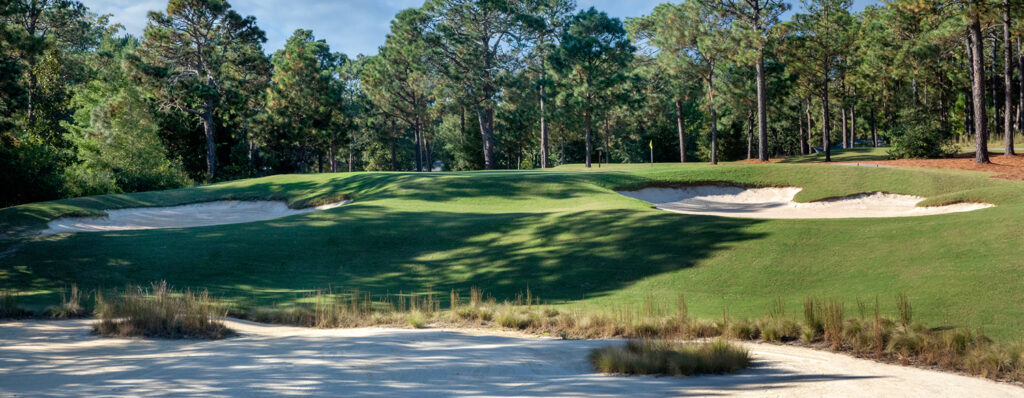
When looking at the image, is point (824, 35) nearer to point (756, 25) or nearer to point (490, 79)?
point (756, 25)

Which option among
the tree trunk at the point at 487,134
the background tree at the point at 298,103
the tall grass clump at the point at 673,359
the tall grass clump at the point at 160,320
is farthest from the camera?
the tree trunk at the point at 487,134

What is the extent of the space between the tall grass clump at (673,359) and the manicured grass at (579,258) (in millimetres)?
2619

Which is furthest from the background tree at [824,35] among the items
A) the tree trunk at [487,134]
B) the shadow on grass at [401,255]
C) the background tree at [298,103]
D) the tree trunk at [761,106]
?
the background tree at [298,103]

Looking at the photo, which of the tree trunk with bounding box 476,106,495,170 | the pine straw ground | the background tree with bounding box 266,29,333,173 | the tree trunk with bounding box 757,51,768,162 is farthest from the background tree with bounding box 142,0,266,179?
the pine straw ground

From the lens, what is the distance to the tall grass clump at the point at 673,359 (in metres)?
7.21

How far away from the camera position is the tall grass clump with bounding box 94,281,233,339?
9.54 metres

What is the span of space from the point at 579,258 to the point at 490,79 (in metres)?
45.4

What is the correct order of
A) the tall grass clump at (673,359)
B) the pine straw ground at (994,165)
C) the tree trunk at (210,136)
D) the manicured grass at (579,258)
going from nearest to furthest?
the tall grass clump at (673,359), the manicured grass at (579,258), the pine straw ground at (994,165), the tree trunk at (210,136)

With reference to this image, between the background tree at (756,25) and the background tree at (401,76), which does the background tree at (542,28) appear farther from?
the background tree at (756,25)

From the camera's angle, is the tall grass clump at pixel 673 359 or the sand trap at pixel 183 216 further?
the sand trap at pixel 183 216

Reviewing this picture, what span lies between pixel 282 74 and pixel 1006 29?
54.7m

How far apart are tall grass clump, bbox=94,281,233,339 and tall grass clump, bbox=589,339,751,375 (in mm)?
5980

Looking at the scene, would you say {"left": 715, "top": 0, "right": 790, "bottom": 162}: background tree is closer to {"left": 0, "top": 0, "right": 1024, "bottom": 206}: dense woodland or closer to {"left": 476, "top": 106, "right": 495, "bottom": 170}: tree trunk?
{"left": 0, "top": 0, "right": 1024, "bottom": 206}: dense woodland

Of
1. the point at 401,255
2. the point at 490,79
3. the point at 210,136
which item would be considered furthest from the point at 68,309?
the point at 490,79
